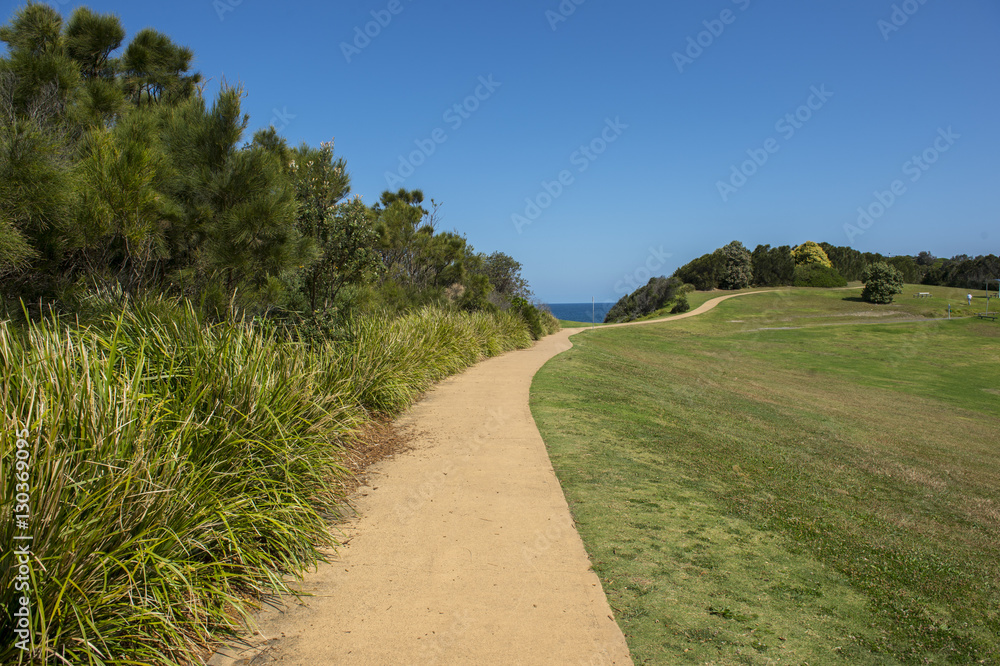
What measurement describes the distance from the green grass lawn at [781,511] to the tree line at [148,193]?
4.45m

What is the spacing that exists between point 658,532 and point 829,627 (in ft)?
4.34

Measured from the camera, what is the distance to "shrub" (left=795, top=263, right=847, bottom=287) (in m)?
55.1

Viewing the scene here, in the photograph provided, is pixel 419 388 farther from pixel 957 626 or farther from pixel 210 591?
pixel 957 626

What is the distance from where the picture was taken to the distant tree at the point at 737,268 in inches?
2242

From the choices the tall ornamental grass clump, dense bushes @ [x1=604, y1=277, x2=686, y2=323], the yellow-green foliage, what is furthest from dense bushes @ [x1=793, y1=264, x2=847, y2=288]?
the tall ornamental grass clump

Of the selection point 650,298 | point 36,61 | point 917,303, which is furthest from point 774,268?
point 36,61

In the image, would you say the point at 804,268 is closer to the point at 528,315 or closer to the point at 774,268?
the point at 774,268

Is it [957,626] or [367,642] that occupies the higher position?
[367,642]

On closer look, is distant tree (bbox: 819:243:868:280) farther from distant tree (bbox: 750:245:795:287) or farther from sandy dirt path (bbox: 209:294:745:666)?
sandy dirt path (bbox: 209:294:745:666)

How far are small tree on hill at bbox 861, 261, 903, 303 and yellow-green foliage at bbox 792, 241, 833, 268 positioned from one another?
1663 centimetres

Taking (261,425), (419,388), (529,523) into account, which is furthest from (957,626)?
(419,388)

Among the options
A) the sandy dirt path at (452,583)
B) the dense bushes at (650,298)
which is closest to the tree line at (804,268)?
the dense bushes at (650,298)

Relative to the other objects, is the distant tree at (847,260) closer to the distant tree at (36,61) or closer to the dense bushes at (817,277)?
the dense bushes at (817,277)

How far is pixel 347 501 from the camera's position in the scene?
15.9ft
